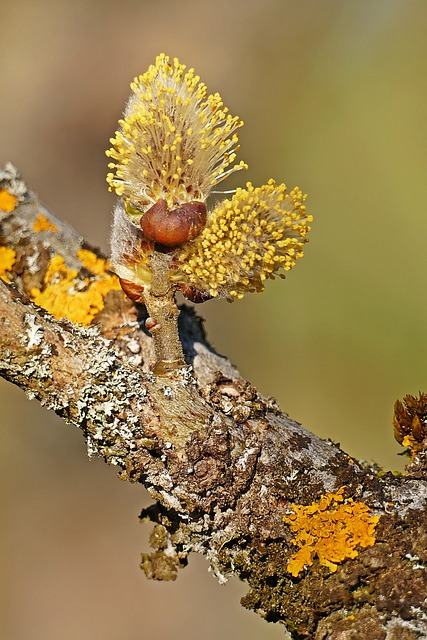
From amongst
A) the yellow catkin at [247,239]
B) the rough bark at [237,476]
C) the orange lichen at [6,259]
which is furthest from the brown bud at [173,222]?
the orange lichen at [6,259]

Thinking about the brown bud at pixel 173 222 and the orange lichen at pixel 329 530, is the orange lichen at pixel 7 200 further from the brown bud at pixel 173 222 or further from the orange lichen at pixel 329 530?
the orange lichen at pixel 329 530

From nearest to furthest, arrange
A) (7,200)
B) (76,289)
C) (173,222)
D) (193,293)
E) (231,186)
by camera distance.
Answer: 1. (173,222)
2. (193,293)
3. (76,289)
4. (7,200)
5. (231,186)

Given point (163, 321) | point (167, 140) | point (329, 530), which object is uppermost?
point (167, 140)

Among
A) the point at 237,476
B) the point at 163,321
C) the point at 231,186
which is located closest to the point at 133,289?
the point at 163,321

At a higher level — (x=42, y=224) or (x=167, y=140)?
(x=42, y=224)

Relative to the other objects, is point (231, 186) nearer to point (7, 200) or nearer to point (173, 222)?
point (7, 200)

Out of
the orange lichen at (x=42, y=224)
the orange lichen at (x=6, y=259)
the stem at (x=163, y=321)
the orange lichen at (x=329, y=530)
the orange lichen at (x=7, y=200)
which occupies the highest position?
the orange lichen at (x=7, y=200)

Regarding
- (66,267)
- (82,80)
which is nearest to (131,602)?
(66,267)
